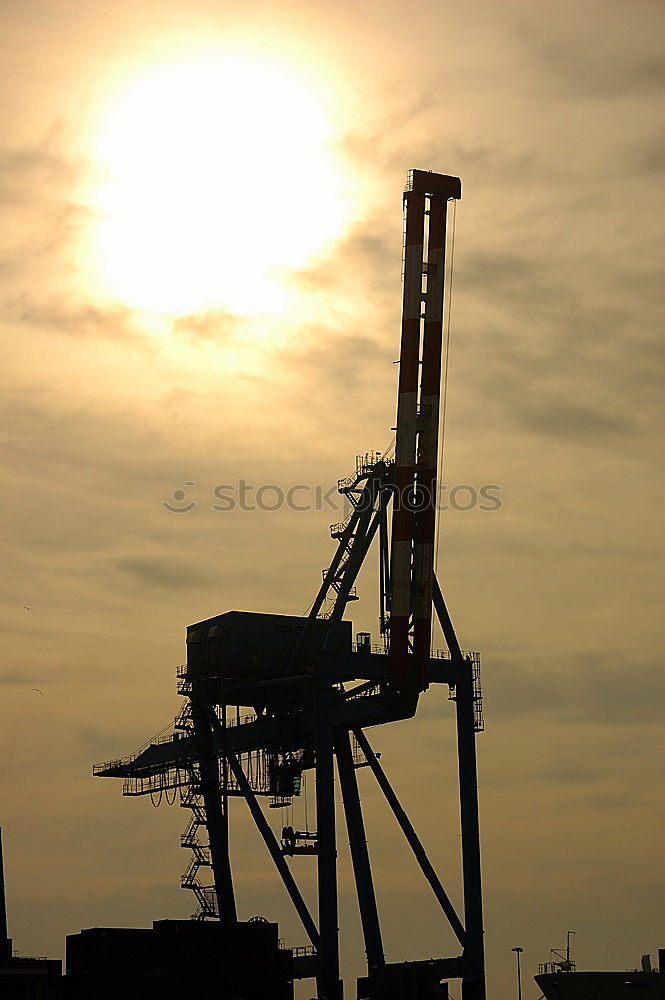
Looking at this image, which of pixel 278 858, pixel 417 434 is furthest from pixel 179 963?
pixel 417 434

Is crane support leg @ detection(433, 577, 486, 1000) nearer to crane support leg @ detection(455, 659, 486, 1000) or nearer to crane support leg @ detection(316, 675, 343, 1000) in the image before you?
crane support leg @ detection(455, 659, 486, 1000)

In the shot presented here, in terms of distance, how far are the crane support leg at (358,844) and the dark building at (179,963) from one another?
5893 mm

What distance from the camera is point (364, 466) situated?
3319 inches

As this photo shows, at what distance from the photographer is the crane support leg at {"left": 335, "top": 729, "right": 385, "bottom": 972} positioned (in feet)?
276

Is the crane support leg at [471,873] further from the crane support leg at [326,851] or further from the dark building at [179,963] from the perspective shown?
the dark building at [179,963]

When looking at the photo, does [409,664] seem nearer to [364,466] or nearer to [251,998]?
[364,466]

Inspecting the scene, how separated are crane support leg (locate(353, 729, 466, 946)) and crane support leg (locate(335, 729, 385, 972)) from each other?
1.09 m

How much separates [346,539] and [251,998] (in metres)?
25.4

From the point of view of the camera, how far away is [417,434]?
267 ft

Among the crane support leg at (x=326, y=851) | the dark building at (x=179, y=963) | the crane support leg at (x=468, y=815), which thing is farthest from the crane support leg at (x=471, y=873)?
the dark building at (x=179, y=963)

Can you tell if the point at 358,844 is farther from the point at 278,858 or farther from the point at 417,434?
the point at 417,434

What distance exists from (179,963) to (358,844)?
42.7 feet

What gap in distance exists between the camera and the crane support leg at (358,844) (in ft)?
276

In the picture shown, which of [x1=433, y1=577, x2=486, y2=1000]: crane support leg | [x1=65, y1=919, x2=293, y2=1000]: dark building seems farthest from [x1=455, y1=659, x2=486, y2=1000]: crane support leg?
[x1=65, y1=919, x2=293, y2=1000]: dark building
